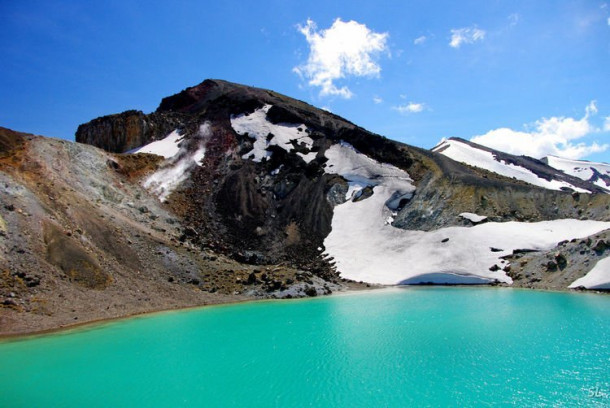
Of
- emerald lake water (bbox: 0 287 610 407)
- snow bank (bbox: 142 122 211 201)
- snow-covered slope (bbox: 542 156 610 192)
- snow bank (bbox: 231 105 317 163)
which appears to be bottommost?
emerald lake water (bbox: 0 287 610 407)

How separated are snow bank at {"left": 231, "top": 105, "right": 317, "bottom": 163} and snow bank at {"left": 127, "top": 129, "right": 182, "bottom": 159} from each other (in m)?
8.51

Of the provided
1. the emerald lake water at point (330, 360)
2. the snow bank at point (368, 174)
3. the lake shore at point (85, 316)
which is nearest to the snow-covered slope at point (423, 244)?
the snow bank at point (368, 174)

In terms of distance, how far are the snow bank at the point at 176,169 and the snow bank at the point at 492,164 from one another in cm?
4669

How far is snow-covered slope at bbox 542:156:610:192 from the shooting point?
9412 centimetres

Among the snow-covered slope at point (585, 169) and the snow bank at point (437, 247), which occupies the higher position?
the snow-covered slope at point (585, 169)

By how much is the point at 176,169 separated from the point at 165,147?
6.87m

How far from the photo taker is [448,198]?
4759cm

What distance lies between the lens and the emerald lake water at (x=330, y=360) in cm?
1386

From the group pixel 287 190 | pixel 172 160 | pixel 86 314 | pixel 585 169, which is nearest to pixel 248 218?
pixel 287 190

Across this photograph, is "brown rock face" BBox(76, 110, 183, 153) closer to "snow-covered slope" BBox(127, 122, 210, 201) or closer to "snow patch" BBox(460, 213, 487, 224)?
"snow-covered slope" BBox(127, 122, 210, 201)

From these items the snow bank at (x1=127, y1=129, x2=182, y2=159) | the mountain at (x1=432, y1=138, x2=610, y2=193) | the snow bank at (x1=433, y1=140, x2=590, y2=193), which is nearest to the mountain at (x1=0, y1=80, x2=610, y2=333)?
the snow bank at (x1=127, y1=129, x2=182, y2=159)

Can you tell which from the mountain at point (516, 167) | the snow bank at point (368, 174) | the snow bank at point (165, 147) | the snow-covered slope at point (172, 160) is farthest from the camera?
the mountain at point (516, 167)

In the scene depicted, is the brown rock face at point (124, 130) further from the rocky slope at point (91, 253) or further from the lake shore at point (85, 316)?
the lake shore at point (85, 316)

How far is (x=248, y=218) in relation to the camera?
4653 centimetres
